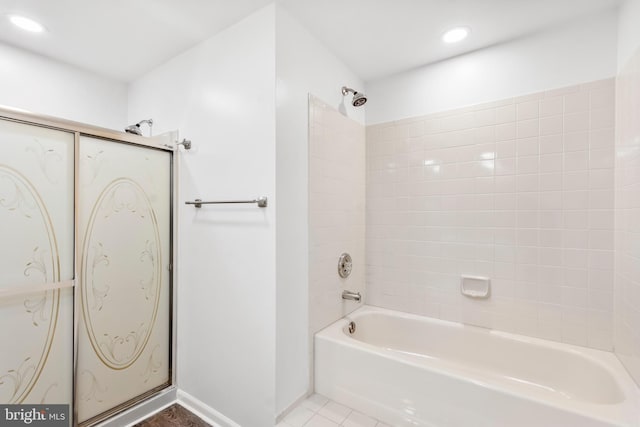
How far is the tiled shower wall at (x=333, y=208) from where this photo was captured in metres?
1.83

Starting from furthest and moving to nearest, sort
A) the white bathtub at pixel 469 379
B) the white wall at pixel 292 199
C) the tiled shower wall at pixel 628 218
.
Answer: the white wall at pixel 292 199
the tiled shower wall at pixel 628 218
the white bathtub at pixel 469 379

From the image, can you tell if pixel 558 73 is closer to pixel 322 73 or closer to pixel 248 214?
pixel 322 73

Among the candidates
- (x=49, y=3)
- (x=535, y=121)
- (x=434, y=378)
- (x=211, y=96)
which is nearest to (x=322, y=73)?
(x=211, y=96)

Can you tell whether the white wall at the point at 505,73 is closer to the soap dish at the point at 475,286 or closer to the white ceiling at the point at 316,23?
the white ceiling at the point at 316,23

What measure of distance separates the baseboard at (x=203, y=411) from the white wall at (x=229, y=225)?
0.08ft

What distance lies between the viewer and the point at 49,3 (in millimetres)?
1546

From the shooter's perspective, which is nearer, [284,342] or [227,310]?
[284,342]

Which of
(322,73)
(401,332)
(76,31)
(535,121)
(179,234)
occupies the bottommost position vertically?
(401,332)

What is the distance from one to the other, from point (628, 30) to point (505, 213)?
1100mm

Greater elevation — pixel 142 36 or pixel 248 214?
pixel 142 36

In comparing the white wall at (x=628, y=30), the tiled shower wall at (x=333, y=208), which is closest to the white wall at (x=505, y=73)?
the white wall at (x=628, y=30)

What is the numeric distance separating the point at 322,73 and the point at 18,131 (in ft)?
5.56

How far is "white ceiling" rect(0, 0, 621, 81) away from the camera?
1561 millimetres

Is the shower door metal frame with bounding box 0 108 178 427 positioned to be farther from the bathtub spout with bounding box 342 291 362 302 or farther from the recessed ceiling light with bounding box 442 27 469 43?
the recessed ceiling light with bounding box 442 27 469 43
